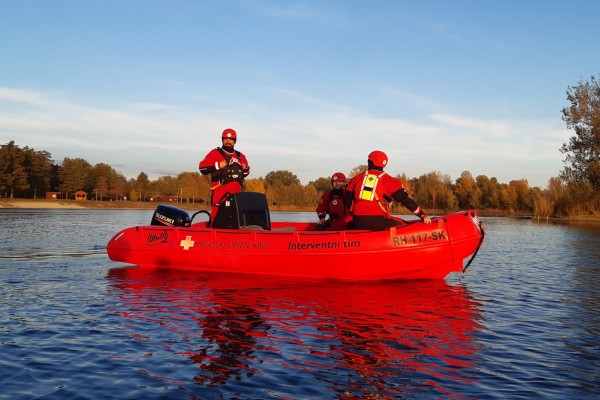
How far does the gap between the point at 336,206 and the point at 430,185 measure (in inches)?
2737

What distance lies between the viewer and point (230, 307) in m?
7.57

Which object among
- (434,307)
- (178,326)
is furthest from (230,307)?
(434,307)

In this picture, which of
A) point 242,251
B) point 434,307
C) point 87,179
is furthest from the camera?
point 87,179

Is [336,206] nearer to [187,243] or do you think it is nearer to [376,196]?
[376,196]

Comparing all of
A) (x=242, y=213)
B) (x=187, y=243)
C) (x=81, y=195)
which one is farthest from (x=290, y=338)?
(x=81, y=195)

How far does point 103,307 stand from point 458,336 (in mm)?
4987

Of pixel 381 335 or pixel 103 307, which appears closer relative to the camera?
pixel 381 335

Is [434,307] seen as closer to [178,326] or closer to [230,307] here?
[230,307]

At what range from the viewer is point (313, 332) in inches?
245

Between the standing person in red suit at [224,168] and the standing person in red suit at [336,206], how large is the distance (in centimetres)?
202

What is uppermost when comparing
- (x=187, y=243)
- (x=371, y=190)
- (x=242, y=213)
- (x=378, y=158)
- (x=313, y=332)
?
(x=378, y=158)

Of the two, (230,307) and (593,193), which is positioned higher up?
(593,193)

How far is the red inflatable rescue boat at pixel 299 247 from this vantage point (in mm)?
9570

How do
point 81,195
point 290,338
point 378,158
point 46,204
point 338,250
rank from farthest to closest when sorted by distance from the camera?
point 81,195
point 46,204
point 338,250
point 378,158
point 290,338
